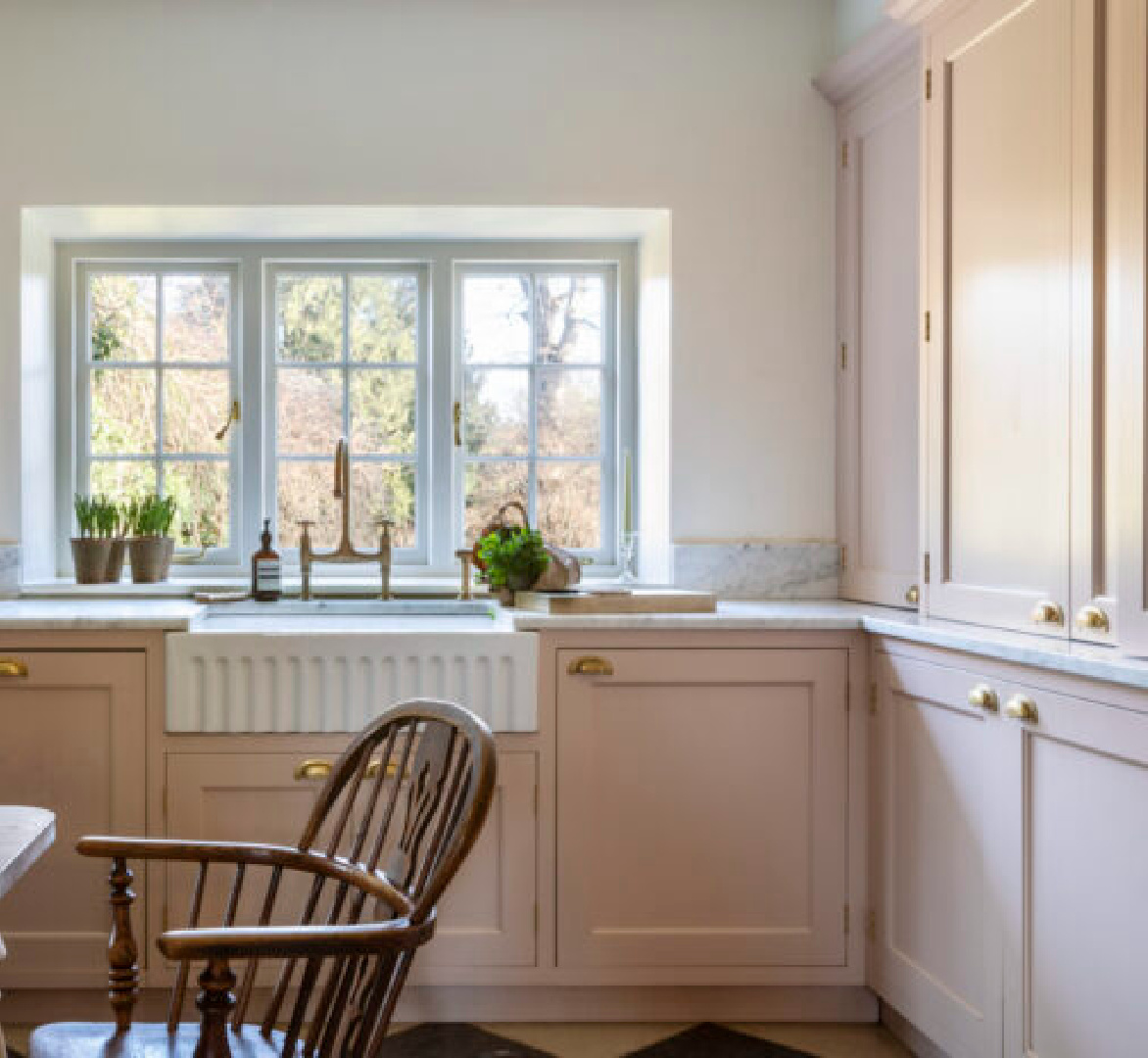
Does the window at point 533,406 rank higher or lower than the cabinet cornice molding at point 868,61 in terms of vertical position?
lower

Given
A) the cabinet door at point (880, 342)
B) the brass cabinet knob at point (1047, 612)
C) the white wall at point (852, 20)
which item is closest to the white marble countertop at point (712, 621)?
the brass cabinet knob at point (1047, 612)

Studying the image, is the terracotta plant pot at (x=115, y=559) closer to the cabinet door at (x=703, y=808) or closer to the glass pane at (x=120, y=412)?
the glass pane at (x=120, y=412)

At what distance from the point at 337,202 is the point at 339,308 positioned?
397mm

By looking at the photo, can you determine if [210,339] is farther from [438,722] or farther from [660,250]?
[438,722]

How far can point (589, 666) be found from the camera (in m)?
2.57

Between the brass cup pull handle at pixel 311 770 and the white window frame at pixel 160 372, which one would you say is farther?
the white window frame at pixel 160 372

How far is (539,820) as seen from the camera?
8.45 ft

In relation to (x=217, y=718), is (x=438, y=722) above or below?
above

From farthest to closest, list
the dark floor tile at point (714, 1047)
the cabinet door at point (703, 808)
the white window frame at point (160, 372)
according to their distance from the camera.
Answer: the white window frame at point (160, 372), the cabinet door at point (703, 808), the dark floor tile at point (714, 1047)

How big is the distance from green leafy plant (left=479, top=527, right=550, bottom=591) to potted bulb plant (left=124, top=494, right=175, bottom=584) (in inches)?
36.3

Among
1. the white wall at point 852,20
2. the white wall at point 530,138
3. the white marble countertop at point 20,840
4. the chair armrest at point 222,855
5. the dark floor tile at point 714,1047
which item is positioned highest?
the white wall at point 852,20

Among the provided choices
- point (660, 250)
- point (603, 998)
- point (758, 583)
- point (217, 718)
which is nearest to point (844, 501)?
point (758, 583)

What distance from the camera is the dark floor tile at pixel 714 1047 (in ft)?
8.14

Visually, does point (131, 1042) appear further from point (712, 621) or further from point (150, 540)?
point (150, 540)
